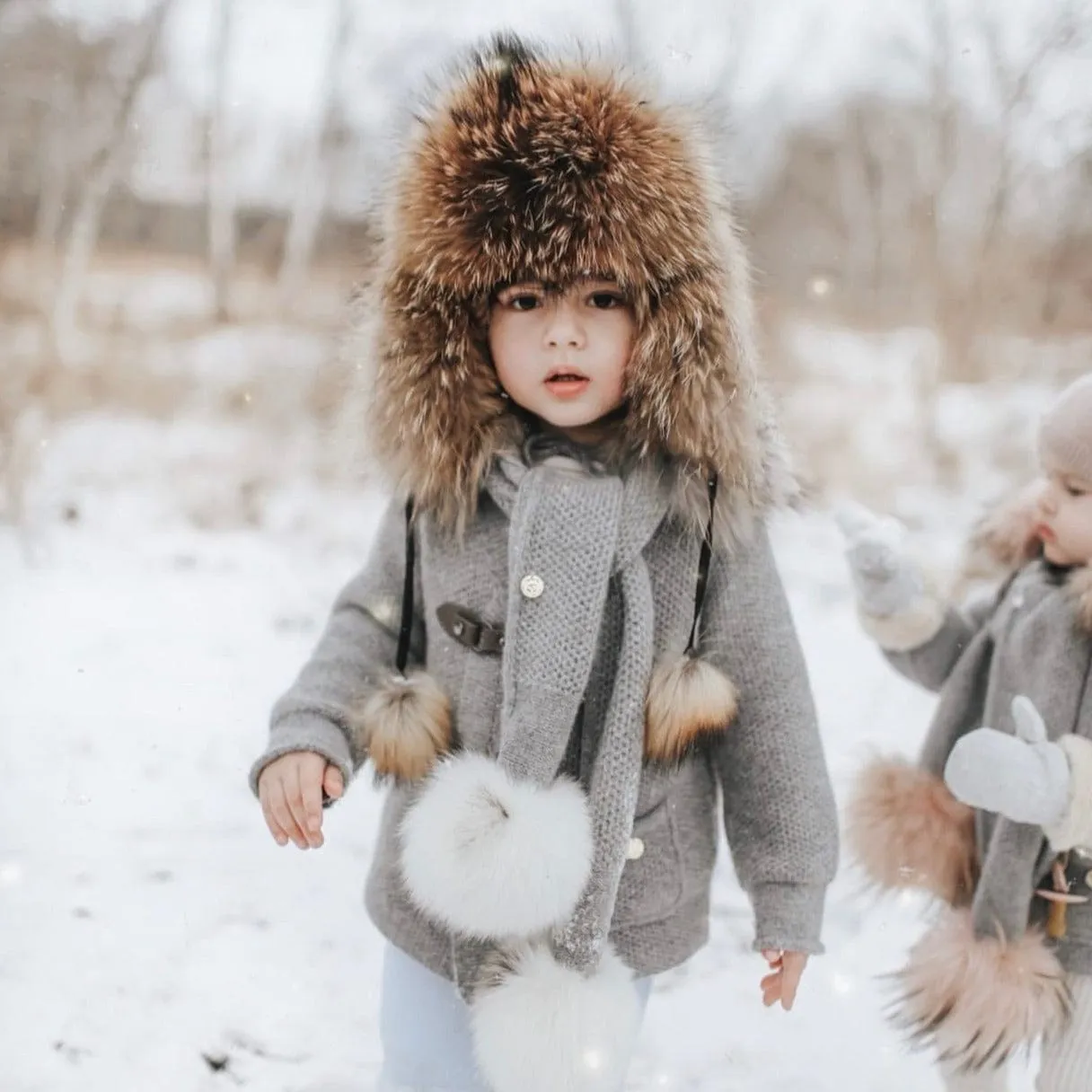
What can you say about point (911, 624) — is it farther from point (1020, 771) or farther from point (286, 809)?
point (286, 809)

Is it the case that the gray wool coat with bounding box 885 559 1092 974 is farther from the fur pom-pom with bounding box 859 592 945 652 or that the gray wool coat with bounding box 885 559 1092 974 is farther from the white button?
the white button

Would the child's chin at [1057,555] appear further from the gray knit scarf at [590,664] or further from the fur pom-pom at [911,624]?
the gray knit scarf at [590,664]

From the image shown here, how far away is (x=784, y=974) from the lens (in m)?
0.81

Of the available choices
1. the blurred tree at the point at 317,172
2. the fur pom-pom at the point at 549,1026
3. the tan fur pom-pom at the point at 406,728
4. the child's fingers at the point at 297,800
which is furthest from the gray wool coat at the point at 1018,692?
the blurred tree at the point at 317,172

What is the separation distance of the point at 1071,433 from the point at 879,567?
0.20 m

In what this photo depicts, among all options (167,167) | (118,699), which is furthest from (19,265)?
(118,699)

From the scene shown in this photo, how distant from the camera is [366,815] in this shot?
1.52 meters

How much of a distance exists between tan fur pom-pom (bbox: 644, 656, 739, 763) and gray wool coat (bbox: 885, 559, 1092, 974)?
31 cm

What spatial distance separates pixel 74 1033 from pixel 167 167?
138 centimetres

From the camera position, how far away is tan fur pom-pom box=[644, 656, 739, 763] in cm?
76

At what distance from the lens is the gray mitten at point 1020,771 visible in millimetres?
821

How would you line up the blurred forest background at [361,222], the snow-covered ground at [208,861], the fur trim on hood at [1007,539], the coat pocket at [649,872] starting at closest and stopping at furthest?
the coat pocket at [649,872] → the fur trim on hood at [1007,539] → the snow-covered ground at [208,861] → the blurred forest background at [361,222]

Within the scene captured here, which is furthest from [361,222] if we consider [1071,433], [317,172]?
[1071,433]

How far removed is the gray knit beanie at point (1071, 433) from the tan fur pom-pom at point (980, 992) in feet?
1.38
